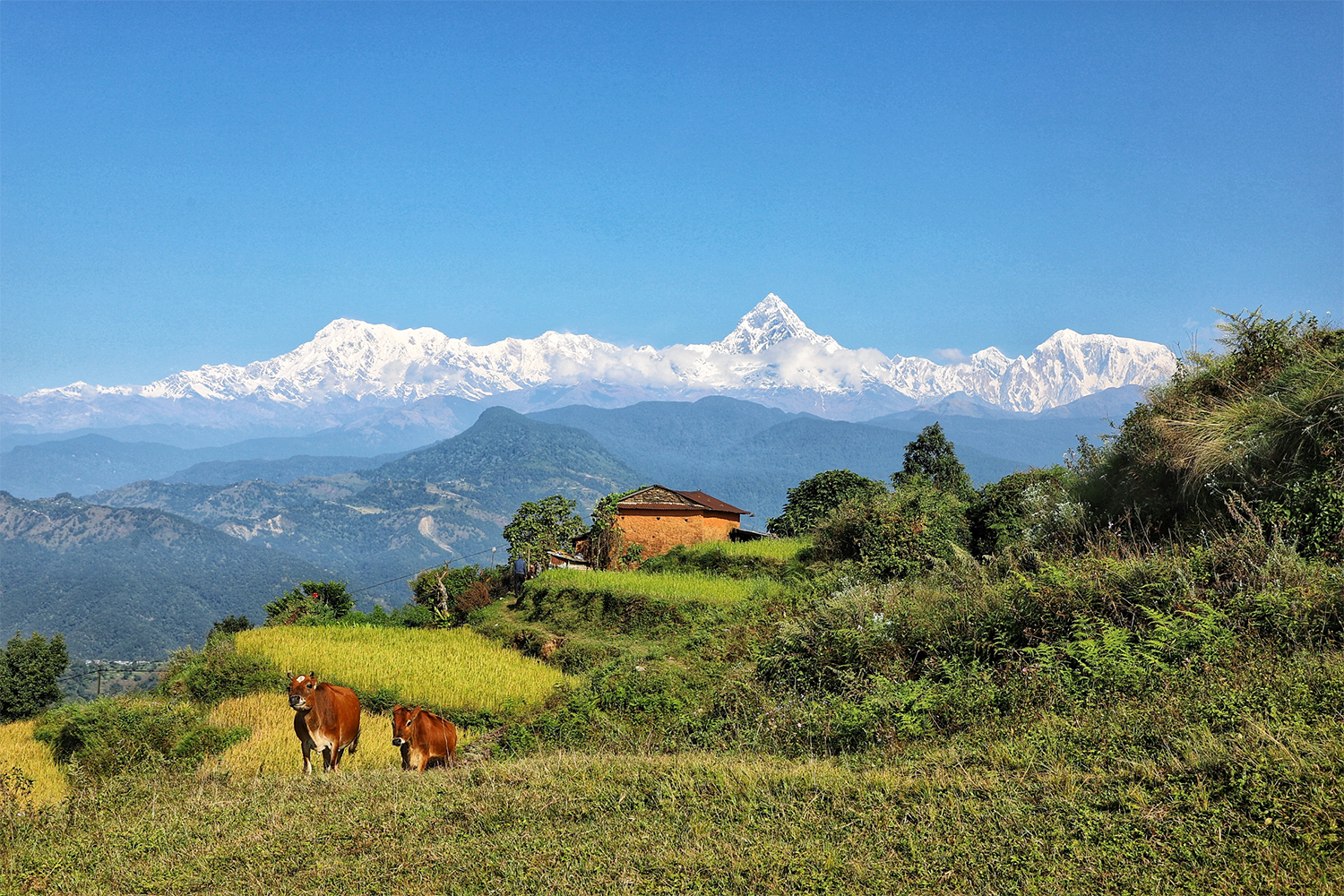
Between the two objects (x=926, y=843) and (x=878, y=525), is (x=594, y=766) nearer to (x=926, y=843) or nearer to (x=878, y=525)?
(x=926, y=843)

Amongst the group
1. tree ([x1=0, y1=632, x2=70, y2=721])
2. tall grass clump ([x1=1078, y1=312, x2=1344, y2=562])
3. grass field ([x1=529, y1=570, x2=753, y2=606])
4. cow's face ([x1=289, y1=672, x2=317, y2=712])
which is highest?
tall grass clump ([x1=1078, y1=312, x2=1344, y2=562])

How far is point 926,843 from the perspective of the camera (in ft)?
16.3

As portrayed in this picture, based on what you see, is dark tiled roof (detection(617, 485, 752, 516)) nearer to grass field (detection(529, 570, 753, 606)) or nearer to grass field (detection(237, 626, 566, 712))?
grass field (detection(529, 570, 753, 606))

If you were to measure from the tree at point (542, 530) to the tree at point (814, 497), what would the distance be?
12438 mm

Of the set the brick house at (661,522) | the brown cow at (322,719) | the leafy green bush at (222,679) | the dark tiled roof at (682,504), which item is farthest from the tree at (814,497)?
the brown cow at (322,719)

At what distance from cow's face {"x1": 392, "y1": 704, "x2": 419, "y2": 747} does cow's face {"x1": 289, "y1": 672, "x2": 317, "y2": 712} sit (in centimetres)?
126

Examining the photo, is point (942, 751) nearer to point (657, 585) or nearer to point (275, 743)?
point (275, 743)

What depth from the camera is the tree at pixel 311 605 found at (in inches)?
1289

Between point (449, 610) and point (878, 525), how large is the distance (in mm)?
22467

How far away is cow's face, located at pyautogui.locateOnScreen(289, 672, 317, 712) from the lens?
1063cm

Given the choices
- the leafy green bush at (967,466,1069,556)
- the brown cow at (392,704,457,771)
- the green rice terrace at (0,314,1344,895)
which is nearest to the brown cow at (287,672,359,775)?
the green rice terrace at (0,314,1344,895)

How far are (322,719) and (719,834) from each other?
785 centimetres

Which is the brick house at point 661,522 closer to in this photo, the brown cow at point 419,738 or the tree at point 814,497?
the tree at point 814,497

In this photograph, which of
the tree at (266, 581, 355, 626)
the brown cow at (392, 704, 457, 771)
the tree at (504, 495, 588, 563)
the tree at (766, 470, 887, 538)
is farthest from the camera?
the tree at (766, 470, 887, 538)
